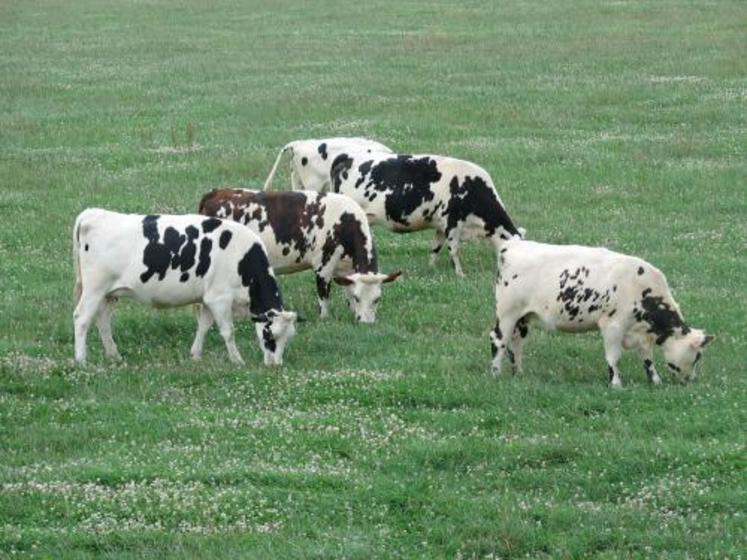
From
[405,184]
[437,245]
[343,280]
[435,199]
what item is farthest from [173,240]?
[437,245]

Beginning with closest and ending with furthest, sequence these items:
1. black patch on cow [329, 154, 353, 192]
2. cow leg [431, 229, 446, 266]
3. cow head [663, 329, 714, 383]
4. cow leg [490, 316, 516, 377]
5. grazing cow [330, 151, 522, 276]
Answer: cow head [663, 329, 714, 383]
cow leg [490, 316, 516, 377]
grazing cow [330, 151, 522, 276]
cow leg [431, 229, 446, 266]
black patch on cow [329, 154, 353, 192]

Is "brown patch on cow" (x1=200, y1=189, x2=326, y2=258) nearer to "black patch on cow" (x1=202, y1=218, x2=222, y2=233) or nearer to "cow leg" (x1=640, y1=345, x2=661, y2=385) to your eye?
"black patch on cow" (x1=202, y1=218, x2=222, y2=233)

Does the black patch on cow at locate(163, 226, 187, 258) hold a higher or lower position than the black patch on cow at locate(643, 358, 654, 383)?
higher

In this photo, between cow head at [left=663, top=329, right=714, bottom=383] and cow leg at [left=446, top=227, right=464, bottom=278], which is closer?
cow head at [left=663, top=329, right=714, bottom=383]

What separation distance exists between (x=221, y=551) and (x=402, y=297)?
10.3 meters

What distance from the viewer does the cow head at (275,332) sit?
740 inches

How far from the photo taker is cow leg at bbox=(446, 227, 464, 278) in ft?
79.3

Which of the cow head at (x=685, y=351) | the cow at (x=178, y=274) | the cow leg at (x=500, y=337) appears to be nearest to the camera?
the cow head at (x=685, y=351)

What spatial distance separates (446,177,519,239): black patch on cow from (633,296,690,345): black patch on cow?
22.5ft

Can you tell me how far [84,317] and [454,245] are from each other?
741 centimetres

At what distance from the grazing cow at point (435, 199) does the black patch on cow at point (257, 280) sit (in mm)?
5439

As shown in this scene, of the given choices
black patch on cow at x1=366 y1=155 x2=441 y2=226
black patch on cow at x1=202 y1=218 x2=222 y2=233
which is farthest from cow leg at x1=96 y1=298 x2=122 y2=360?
black patch on cow at x1=366 y1=155 x2=441 y2=226

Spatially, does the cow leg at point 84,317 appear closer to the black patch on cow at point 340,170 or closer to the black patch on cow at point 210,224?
the black patch on cow at point 210,224

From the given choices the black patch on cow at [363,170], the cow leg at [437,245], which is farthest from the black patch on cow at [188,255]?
the cow leg at [437,245]
